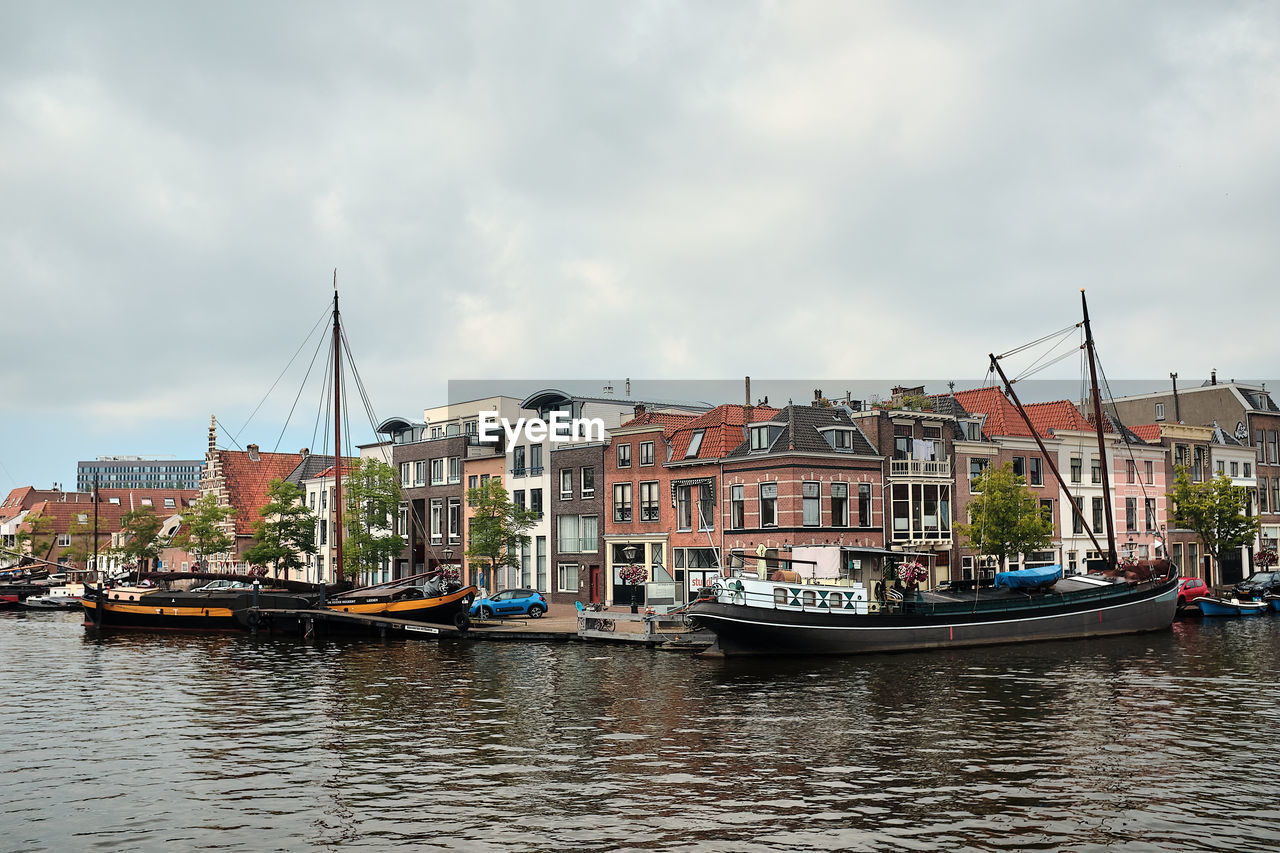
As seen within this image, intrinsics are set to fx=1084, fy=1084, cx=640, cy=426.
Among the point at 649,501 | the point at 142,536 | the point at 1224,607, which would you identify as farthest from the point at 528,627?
the point at 142,536

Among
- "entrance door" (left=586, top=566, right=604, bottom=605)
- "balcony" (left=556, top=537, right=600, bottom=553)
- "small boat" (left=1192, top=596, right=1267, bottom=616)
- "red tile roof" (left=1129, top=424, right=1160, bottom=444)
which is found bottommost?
"small boat" (left=1192, top=596, right=1267, bottom=616)

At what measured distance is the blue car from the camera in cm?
5776

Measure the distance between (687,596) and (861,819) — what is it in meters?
44.3

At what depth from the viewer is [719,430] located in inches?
2448

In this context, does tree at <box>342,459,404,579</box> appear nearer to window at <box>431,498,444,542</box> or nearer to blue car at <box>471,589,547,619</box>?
window at <box>431,498,444,542</box>

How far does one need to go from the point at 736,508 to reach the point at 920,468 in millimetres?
11016

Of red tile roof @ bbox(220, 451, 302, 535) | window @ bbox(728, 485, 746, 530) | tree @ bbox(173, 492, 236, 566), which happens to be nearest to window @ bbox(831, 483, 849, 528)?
window @ bbox(728, 485, 746, 530)

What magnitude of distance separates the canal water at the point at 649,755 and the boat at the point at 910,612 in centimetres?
163

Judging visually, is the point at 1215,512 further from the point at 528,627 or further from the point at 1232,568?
the point at 528,627

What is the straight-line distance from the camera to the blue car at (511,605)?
57759 mm

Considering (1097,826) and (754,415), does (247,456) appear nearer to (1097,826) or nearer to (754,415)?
(754,415)

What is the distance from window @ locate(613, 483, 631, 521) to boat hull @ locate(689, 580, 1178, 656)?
24911mm

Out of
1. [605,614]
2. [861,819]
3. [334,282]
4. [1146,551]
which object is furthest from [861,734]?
[1146,551]

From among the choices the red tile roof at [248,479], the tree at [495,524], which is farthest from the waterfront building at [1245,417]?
the red tile roof at [248,479]
